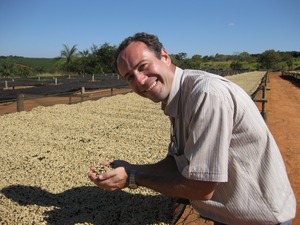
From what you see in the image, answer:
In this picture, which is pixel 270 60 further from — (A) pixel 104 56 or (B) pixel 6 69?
(B) pixel 6 69

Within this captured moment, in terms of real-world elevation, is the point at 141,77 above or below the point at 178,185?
above

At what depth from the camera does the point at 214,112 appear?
107 centimetres

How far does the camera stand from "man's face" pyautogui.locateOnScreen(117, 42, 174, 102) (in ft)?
4.30

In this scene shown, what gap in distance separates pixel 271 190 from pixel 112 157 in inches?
150

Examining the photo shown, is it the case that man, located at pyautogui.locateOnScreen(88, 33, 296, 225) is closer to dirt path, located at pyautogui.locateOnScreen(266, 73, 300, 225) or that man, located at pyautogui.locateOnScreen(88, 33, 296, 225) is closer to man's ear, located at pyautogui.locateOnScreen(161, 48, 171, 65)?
man's ear, located at pyautogui.locateOnScreen(161, 48, 171, 65)

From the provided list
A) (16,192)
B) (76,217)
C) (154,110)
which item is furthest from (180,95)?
(154,110)

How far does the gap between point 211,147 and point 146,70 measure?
0.44 metres

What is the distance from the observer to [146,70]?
1326 mm

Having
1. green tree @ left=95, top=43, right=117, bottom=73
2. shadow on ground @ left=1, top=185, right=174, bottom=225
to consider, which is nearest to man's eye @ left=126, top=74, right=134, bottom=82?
shadow on ground @ left=1, top=185, right=174, bottom=225

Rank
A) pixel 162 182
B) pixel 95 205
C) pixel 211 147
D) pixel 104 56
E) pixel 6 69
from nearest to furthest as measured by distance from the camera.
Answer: pixel 211 147 → pixel 162 182 → pixel 95 205 → pixel 6 69 → pixel 104 56

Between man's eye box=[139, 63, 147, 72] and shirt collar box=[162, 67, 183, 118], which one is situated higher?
man's eye box=[139, 63, 147, 72]

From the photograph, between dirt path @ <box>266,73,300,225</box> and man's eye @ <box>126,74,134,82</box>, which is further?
dirt path @ <box>266,73,300,225</box>

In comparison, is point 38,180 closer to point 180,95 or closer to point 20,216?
point 20,216

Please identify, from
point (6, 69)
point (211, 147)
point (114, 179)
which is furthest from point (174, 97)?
point (6, 69)
